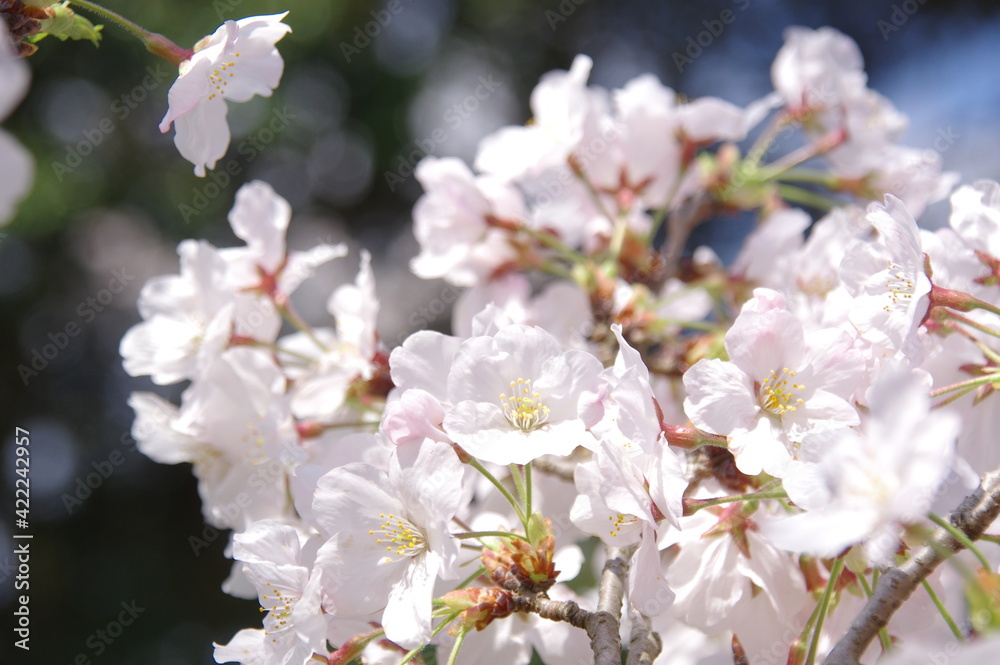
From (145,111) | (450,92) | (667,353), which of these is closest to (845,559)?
(667,353)

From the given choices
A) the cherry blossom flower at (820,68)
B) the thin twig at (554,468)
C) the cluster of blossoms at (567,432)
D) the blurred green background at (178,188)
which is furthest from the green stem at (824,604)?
the blurred green background at (178,188)

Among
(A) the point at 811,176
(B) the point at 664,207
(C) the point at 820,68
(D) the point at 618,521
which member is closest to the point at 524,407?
(D) the point at 618,521

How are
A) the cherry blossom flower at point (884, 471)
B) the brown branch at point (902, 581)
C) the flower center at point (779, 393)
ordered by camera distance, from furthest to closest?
1. the flower center at point (779, 393)
2. the brown branch at point (902, 581)
3. the cherry blossom flower at point (884, 471)

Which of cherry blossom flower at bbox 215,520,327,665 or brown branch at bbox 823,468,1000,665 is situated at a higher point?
brown branch at bbox 823,468,1000,665

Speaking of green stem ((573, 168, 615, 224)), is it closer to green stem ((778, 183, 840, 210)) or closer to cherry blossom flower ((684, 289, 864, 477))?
green stem ((778, 183, 840, 210))

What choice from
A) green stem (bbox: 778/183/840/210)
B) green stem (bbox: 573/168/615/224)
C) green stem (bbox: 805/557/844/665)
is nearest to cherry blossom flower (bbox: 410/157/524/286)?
green stem (bbox: 573/168/615/224)

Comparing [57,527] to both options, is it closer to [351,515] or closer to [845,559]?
[351,515]

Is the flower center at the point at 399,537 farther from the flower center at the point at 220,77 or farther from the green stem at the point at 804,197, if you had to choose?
the green stem at the point at 804,197
